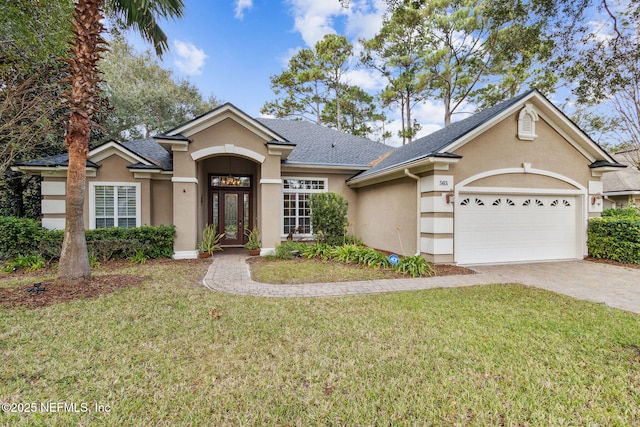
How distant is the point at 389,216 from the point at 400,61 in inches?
631

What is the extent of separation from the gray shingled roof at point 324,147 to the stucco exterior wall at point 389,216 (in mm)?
1705

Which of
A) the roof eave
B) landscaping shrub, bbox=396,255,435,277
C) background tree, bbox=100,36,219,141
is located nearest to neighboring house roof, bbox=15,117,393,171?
the roof eave

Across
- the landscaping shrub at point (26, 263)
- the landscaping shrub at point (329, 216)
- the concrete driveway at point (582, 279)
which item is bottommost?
the concrete driveway at point (582, 279)

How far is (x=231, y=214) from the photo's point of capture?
13.1 metres

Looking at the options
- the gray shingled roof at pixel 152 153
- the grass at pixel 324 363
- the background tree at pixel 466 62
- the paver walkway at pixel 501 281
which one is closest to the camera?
the grass at pixel 324 363

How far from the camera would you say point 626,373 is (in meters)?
3.08

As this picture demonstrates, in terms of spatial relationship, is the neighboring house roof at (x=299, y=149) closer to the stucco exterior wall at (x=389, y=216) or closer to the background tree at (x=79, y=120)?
the stucco exterior wall at (x=389, y=216)

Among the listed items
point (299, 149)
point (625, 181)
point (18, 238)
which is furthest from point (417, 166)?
point (625, 181)

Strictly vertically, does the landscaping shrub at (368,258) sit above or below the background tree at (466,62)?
below

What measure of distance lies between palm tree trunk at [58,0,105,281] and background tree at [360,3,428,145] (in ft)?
63.3

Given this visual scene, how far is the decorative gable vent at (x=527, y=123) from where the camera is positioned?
9336 mm

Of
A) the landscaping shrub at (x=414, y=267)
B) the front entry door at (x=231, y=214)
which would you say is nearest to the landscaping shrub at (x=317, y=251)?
the landscaping shrub at (x=414, y=267)

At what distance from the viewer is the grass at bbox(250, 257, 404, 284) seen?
23.6 feet

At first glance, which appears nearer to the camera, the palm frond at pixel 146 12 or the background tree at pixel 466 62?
the palm frond at pixel 146 12
